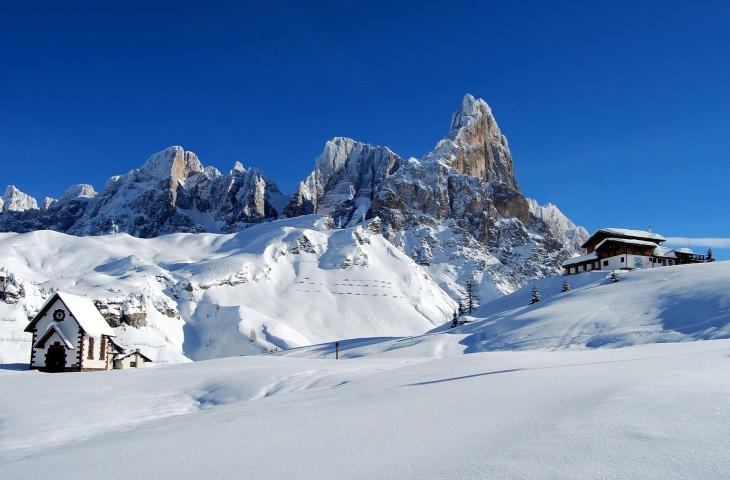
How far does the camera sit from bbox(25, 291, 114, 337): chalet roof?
3853 centimetres

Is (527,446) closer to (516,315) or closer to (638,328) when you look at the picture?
(638,328)

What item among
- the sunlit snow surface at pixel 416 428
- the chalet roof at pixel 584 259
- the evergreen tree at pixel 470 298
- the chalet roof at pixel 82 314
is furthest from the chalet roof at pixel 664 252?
the chalet roof at pixel 82 314

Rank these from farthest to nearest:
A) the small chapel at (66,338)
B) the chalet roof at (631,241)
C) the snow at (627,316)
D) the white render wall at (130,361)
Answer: the chalet roof at (631,241) < the white render wall at (130,361) < the small chapel at (66,338) < the snow at (627,316)

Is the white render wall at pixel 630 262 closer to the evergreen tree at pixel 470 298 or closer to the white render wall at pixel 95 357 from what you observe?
the evergreen tree at pixel 470 298

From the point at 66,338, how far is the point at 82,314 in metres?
2.06

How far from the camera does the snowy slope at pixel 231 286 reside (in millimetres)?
78000

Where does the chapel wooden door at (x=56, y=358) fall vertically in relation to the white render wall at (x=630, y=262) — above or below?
below

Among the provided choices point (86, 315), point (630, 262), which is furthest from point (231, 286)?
point (630, 262)

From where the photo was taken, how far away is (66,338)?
38125 mm

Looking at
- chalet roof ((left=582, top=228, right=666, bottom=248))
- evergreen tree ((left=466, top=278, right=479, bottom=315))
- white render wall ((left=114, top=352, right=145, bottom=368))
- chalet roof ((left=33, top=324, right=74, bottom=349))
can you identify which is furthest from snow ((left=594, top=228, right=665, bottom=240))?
chalet roof ((left=33, top=324, right=74, bottom=349))

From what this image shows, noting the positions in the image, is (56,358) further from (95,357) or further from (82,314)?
(82,314)

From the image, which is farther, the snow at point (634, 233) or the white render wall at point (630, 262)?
the snow at point (634, 233)

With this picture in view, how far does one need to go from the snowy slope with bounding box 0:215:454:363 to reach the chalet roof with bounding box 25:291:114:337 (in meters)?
15.1

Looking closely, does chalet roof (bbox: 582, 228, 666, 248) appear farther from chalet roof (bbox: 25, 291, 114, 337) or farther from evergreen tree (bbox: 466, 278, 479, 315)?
chalet roof (bbox: 25, 291, 114, 337)
